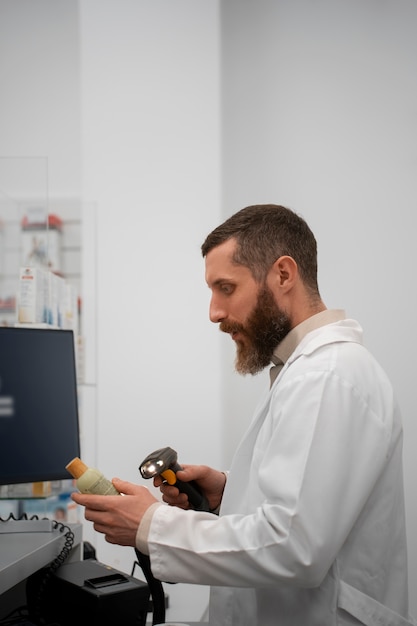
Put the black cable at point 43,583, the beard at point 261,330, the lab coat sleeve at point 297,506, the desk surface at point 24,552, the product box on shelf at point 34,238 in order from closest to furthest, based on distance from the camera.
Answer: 1. the lab coat sleeve at point 297,506
2. the desk surface at point 24,552
3. the beard at point 261,330
4. the black cable at point 43,583
5. the product box on shelf at point 34,238

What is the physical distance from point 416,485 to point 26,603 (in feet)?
7.53

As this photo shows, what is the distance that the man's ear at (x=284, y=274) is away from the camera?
148cm

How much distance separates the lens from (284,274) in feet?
4.88

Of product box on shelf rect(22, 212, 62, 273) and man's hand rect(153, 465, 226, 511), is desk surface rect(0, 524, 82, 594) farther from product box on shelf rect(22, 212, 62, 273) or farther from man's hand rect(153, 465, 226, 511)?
product box on shelf rect(22, 212, 62, 273)

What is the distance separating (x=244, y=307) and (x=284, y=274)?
12 centimetres

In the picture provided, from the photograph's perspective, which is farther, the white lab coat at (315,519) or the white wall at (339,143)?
the white wall at (339,143)

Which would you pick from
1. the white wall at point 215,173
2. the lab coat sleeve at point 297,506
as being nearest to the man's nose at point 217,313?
the lab coat sleeve at point 297,506

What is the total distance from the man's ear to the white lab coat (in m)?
0.17

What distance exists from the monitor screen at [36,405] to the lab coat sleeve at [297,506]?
2.15ft

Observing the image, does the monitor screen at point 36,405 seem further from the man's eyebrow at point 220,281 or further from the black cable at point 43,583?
the man's eyebrow at point 220,281

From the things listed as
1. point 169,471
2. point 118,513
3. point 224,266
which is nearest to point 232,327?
point 224,266

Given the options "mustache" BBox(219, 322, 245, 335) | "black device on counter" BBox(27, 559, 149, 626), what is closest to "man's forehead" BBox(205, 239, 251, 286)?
"mustache" BBox(219, 322, 245, 335)

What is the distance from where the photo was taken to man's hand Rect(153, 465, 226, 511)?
1586 millimetres

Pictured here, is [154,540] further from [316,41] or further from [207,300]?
[316,41]
